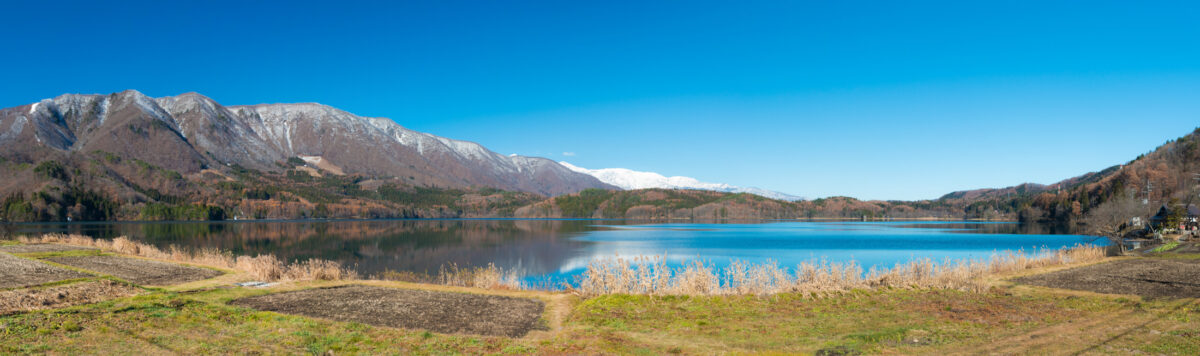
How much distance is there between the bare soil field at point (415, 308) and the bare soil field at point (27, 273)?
22.4 feet

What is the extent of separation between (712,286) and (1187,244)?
120ft

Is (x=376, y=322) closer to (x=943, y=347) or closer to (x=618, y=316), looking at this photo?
(x=618, y=316)

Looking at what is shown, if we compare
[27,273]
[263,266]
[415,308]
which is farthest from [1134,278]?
[27,273]

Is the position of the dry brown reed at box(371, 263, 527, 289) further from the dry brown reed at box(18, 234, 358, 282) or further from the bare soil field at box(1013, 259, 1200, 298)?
the bare soil field at box(1013, 259, 1200, 298)

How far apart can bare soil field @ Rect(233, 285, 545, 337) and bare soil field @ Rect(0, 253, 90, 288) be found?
22.4 feet

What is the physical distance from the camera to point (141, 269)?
24.5 m

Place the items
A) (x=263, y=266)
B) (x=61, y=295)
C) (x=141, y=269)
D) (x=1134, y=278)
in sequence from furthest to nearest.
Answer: (x=141, y=269), (x=263, y=266), (x=1134, y=278), (x=61, y=295)

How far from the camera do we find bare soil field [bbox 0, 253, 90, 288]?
17.6 m

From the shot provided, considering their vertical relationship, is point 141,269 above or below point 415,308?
above

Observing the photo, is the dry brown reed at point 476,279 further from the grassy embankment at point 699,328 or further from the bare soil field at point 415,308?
the grassy embankment at point 699,328

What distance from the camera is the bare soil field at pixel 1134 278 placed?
18.0 meters

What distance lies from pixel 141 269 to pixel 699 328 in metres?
24.0

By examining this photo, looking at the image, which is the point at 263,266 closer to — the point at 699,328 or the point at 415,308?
the point at 415,308

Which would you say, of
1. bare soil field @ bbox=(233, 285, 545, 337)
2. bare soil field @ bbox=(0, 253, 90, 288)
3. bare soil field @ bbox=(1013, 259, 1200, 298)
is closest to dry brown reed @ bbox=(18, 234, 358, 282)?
bare soil field @ bbox=(233, 285, 545, 337)
